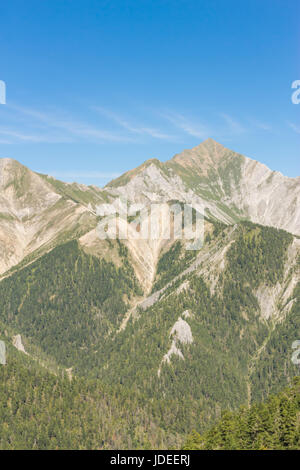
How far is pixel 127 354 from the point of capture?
17662 centimetres

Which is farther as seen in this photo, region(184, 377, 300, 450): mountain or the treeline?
the treeline

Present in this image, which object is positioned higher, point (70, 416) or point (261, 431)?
point (261, 431)

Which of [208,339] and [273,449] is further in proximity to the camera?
[208,339]

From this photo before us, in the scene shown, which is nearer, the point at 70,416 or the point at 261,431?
the point at 261,431

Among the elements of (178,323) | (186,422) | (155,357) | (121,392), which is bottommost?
(186,422)

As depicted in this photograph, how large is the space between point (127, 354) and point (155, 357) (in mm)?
16519

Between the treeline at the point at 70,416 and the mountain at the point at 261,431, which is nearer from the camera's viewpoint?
the mountain at the point at 261,431
